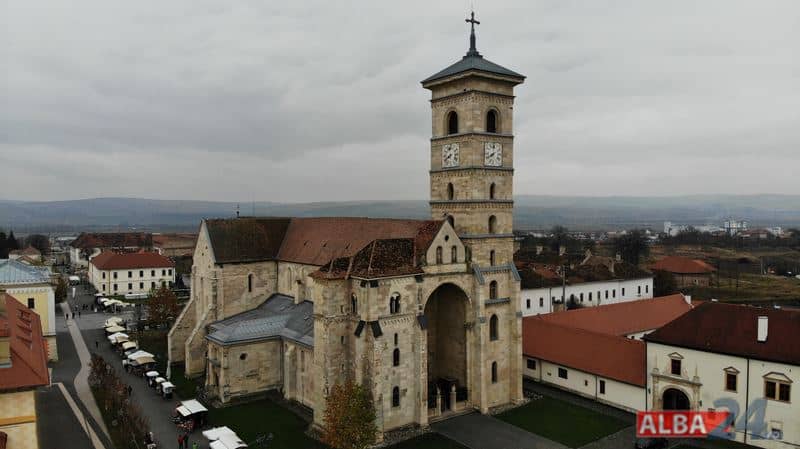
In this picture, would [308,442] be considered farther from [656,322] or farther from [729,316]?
[656,322]

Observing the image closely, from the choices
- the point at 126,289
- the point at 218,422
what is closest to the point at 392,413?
the point at 218,422

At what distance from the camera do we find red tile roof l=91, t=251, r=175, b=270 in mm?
94750

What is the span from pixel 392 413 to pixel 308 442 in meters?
5.40

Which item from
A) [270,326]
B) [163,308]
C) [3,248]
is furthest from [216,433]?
[3,248]

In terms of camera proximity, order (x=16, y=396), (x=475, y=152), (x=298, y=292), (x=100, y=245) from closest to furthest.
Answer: (x=16, y=396), (x=475, y=152), (x=298, y=292), (x=100, y=245)

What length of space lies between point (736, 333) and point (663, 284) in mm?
57115

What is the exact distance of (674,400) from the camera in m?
36.9

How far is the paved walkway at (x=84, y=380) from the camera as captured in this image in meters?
38.5

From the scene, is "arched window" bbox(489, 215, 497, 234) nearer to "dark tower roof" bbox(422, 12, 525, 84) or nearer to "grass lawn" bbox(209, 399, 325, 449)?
"dark tower roof" bbox(422, 12, 525, 84)

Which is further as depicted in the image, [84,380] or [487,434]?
[84,380]

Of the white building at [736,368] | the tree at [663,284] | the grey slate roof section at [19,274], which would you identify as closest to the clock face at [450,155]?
the white building at [736,368]

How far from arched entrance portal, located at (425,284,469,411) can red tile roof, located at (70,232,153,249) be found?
120232 millimetres

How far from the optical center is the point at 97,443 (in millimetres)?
34000

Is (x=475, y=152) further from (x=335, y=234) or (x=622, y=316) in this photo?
(x=622, y=316)
